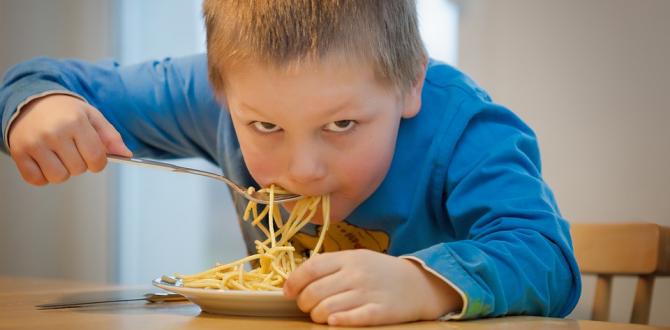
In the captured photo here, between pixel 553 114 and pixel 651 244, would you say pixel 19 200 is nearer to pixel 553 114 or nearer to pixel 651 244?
pixel 553 114

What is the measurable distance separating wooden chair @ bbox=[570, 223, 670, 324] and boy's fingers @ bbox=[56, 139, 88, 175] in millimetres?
818

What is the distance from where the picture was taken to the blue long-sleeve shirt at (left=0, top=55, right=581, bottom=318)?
804 millimetres

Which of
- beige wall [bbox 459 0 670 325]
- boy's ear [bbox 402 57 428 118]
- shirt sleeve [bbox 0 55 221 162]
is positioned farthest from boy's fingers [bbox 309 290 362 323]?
beige wall [bbox 459 0 670 325]

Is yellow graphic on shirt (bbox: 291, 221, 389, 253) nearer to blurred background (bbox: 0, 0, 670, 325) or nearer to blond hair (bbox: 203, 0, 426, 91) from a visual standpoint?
blond hair (bbox: 203, 0, 426, 91)

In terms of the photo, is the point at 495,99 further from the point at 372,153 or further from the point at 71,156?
the point at 71,156

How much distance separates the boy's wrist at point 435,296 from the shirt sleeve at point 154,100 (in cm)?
68

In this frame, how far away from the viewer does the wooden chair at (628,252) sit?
1258mm

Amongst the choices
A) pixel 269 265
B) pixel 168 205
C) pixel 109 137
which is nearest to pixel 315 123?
pixel 269 265

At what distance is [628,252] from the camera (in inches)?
50.8

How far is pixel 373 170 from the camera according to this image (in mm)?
959

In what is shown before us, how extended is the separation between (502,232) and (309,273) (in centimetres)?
25

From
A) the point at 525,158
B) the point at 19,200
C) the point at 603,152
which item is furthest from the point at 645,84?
the point at 19,200

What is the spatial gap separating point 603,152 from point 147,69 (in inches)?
40.5

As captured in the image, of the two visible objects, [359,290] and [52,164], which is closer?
[359,290]
